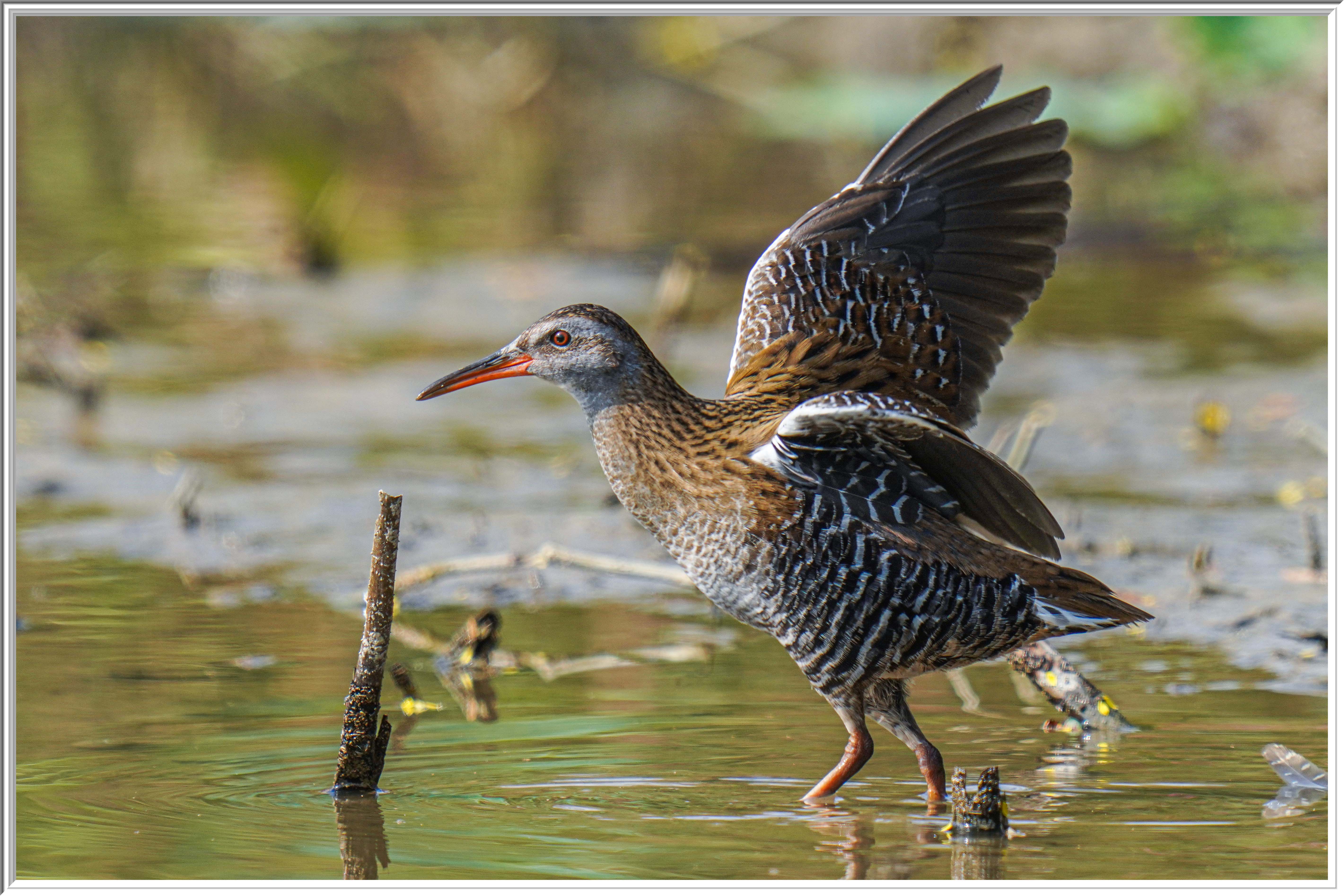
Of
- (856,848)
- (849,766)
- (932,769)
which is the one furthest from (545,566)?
(856,848)

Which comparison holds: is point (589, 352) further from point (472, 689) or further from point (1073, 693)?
point (1073, 693)

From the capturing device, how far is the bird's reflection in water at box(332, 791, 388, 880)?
4.22 metres

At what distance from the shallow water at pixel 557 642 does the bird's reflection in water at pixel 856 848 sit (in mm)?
11

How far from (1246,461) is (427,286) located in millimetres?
5801

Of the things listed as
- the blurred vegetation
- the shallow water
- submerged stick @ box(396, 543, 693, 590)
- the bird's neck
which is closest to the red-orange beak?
the bird's neck

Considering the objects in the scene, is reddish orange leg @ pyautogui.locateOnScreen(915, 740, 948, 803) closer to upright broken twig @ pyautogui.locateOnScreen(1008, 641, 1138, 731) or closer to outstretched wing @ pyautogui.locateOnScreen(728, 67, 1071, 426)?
upright broken twig @ pyautogui.locateOnScreen(1008, 641, 1138, 731)

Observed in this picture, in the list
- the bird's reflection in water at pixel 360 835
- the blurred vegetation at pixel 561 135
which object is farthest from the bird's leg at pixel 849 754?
the blurred vegetation at pixel 561 135

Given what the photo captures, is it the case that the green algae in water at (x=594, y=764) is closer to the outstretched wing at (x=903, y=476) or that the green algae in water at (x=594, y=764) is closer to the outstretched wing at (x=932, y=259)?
the outstretched wing at (x=903, y=476)

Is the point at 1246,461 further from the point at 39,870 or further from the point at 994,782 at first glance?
the point at 39,870

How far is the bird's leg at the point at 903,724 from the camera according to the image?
482 cm

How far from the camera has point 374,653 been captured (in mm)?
4609

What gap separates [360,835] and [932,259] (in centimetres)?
221

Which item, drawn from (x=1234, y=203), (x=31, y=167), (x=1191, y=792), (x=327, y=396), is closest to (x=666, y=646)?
(x=1191, y=792)

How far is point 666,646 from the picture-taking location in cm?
638
